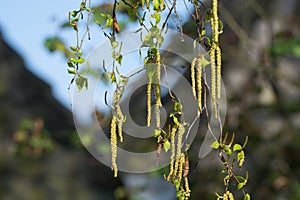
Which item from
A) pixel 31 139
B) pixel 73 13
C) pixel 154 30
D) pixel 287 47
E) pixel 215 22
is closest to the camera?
pixel 215 22

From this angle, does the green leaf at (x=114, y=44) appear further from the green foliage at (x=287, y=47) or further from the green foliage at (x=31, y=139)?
Answer: the green foliage at (x=31, y=139)

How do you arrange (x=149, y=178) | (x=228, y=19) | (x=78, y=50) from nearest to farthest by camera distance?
(x=78, y=50) < (x=228, y=19) < (x=149, y=178)

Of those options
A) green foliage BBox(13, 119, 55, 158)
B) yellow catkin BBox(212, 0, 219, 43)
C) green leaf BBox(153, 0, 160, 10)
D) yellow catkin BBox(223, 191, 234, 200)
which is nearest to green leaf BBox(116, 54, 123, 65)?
green leaf BBox(153, 0, 160, 10)

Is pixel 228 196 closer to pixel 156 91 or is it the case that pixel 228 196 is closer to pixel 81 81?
pixel 156 91

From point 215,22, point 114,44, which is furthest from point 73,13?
point 215,22

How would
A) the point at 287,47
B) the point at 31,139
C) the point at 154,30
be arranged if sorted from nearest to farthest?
the point at 154,30 → the point at 287,47 → the point at 31,139

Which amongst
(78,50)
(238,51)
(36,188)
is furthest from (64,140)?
(78,50)

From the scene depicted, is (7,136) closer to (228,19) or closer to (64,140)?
(64,140)

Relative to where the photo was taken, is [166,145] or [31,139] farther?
[31,139]

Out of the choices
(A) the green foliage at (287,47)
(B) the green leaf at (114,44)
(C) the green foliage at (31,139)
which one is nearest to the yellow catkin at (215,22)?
(B) the green leaf at (114,44)

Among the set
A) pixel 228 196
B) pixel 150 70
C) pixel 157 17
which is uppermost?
pixel 157 17

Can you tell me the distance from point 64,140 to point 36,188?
0.44 meters

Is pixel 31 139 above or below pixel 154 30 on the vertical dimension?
above

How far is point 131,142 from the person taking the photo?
15.4ft
